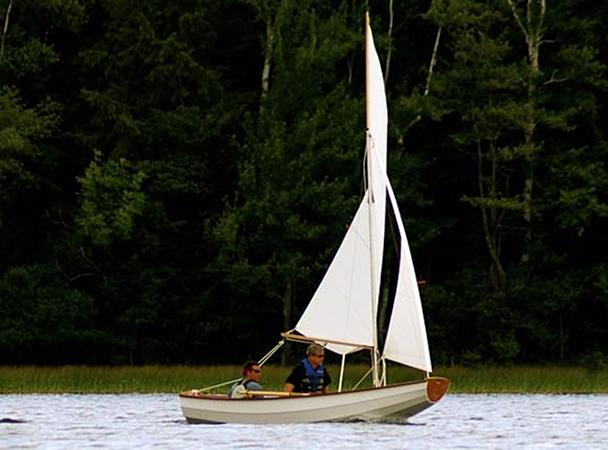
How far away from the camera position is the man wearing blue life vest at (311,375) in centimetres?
3169

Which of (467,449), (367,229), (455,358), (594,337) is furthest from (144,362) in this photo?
(467,449)

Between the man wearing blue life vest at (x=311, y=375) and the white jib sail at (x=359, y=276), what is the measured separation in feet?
3.03

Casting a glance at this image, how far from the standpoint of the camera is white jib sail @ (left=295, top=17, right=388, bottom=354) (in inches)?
1280

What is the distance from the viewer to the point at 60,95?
61906 mm

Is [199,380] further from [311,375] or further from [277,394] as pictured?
[277,394]

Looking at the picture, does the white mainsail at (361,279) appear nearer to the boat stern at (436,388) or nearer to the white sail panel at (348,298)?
the white sail panel at (348,298)

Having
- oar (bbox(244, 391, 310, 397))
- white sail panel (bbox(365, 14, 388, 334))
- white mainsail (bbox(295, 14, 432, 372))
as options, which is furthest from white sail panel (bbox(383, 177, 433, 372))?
oar (bbox(244, 391, 310, 397))

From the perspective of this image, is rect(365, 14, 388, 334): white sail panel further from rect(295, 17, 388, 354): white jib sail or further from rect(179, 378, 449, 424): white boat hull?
rect(179, 378, 449, 424): white boat hull

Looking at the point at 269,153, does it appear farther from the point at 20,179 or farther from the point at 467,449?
the point at 467,449

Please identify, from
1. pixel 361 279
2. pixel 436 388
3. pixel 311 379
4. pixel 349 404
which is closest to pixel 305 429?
pixel 349 404

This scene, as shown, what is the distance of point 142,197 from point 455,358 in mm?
10010

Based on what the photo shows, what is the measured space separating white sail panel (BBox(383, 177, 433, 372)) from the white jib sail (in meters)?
0.60

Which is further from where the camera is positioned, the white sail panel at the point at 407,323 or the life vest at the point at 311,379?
the life vest at the point at 311,379

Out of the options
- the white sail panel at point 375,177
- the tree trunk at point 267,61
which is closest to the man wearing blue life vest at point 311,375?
the white sail panel at point 375,177
